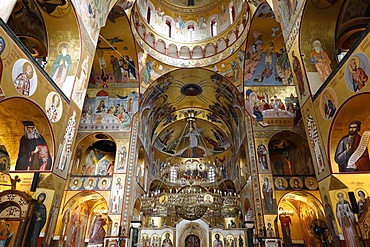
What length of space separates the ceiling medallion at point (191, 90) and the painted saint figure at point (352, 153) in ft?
43.1

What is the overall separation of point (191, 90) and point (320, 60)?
12.1 metres

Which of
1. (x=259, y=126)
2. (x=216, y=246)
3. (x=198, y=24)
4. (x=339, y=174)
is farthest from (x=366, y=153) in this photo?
(x=198, y=24)

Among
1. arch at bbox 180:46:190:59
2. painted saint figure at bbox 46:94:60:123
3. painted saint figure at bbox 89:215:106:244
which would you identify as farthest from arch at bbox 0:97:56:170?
arch at bbox 180:46:190:59

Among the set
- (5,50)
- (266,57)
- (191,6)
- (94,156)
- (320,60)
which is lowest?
(5,50)

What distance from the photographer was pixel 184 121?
23.1m

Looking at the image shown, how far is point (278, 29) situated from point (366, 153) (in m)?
9.42

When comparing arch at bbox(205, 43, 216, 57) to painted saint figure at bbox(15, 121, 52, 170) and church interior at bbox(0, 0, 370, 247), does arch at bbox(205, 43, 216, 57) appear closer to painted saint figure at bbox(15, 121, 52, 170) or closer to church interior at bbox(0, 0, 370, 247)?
church interior at bbox(0, 0, 370, 247)

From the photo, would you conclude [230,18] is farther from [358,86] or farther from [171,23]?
[358,86]

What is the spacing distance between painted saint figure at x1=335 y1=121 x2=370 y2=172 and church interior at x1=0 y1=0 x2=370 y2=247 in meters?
0.03

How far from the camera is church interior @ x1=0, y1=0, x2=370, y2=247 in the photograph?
6457 millimetres

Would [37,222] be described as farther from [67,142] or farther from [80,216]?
[80,216]

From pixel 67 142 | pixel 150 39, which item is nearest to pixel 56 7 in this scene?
pixel 67 142

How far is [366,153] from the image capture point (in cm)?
671

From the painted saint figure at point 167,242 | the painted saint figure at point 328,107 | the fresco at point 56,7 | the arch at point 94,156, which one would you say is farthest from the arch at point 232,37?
the painted saint figure at point 167,242
